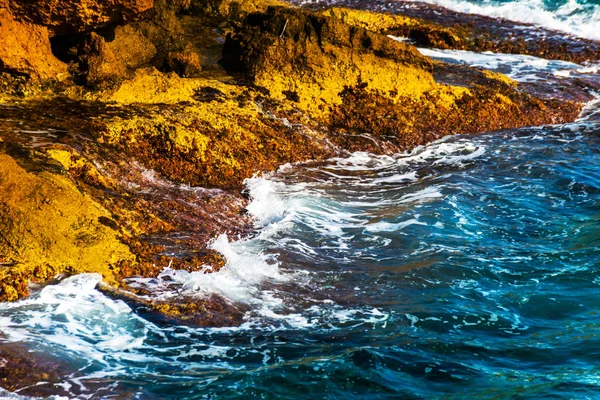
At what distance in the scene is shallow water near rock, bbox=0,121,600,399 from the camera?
15.7 ft

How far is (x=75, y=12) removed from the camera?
28.0ft

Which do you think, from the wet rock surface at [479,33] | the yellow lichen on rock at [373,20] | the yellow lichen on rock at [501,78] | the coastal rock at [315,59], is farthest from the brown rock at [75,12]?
the wet rock surface at [479,33]

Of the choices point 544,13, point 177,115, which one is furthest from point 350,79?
point 544,13

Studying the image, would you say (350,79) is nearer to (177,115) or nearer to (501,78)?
(177,115)

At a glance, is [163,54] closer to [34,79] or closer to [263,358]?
[34,79]

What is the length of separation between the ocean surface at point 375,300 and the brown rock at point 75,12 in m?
2.74

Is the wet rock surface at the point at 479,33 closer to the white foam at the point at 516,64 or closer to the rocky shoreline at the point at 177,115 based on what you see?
the white foam at the point at 516,64

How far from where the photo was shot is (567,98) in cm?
1266

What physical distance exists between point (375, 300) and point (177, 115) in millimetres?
3865

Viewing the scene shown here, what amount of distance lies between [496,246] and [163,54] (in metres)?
5.61

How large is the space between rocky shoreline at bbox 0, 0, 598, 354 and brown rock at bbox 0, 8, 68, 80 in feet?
0.06

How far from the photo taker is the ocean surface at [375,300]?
477cm

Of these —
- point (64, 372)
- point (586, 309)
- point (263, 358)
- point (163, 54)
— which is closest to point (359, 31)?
point (163, 54)

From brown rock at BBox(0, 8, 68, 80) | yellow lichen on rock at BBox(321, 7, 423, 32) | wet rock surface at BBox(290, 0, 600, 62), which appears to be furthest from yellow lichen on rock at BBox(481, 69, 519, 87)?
brown rock at BBox(0, 8, 68, 80)
